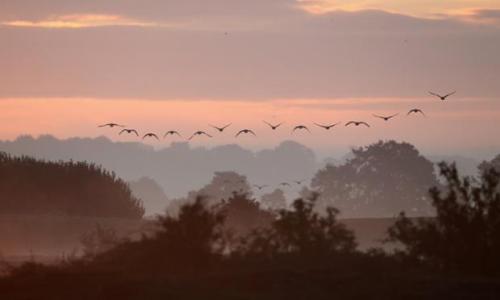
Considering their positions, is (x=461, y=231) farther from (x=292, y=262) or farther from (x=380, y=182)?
(x=380, y=182)

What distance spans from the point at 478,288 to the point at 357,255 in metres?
4.40

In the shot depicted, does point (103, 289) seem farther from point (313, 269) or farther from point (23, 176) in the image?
point (23, 176)

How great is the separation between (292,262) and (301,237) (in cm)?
265

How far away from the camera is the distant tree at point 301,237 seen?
33594 mm

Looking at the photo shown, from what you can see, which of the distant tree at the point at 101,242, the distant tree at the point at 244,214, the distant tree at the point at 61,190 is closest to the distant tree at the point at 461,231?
the distant tree at the point at 101,242

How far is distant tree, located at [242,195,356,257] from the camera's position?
33.6 m

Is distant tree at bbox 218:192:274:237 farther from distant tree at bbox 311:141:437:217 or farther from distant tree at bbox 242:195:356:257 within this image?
distant tree at bbox 311:141:437:217

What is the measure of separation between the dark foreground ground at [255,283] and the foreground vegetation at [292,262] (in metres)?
0.02

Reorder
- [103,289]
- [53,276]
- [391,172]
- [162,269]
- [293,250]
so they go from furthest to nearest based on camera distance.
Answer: [391,172], [293,250], [162,269], [53,276], [103,289]

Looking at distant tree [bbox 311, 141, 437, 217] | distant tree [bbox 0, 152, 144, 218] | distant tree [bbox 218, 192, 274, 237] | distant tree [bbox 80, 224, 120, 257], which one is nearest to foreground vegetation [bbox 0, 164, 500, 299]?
distant tree [bbox 80, 224, 120, 257]

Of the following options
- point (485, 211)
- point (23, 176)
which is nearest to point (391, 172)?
point (23, 176)

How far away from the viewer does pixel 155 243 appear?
3197 cm

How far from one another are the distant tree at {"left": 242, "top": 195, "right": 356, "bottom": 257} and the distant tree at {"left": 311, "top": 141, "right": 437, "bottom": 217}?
101622mm

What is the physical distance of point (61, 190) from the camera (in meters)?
70.4
